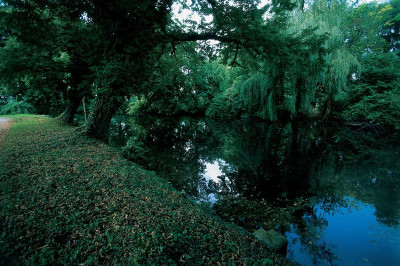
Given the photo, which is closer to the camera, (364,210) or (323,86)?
(364,210)

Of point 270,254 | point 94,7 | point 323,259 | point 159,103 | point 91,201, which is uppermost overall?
point 94,7

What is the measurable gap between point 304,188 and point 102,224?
20.9 ft

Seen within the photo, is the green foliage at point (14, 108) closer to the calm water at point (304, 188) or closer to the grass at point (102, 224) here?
the calm water at point (304, 188)

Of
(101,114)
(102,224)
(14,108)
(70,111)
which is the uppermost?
(101,114)

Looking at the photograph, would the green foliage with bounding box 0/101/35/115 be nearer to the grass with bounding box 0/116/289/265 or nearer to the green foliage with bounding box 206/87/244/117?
the grass with bounding box 0/116/289/265

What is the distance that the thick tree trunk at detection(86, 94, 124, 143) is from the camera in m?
7.53

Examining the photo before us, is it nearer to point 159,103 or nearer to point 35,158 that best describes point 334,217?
point 35,158

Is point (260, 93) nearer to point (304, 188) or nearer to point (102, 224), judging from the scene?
point (304, 188)

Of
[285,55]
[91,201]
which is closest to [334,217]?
[285,55]

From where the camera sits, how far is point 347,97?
1870 cm

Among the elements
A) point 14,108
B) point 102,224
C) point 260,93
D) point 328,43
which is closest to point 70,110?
point 14,108

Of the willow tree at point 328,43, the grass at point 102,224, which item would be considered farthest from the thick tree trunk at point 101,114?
the willow tree at point 328,43

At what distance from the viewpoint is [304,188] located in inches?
257

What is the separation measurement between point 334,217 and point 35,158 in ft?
28.1
